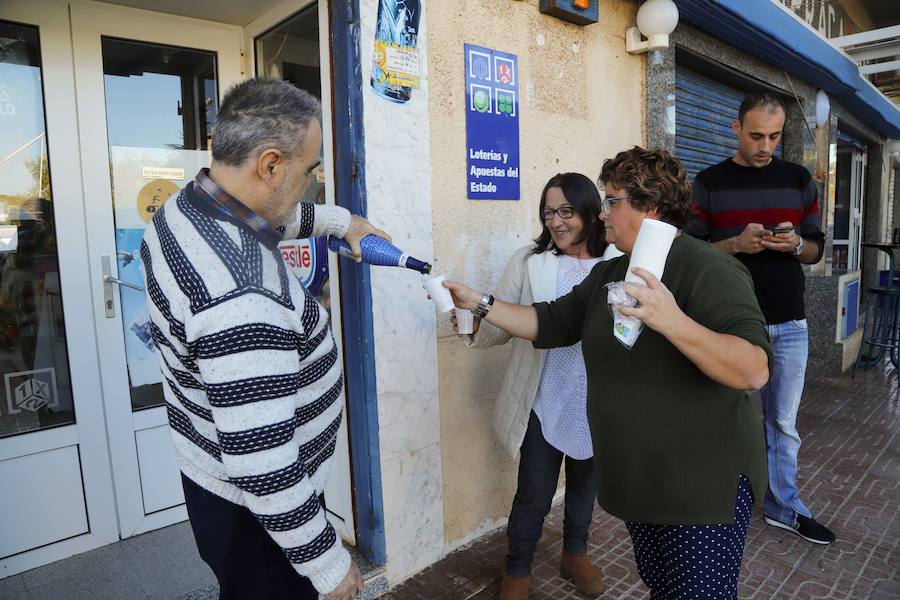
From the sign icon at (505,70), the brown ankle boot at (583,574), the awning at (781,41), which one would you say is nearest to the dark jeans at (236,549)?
the brown ankle boot at (583,574)

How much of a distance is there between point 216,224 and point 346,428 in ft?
5.54

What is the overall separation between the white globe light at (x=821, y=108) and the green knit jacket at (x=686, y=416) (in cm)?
694

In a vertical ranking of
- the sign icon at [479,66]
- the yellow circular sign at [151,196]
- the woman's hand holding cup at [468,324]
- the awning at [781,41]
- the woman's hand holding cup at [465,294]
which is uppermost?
the awning at [781,41]

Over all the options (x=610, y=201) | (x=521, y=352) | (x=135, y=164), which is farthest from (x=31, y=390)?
(x=610, y=201)

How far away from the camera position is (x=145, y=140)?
10.0 feet

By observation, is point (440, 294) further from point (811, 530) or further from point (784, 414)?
point (811, 530)

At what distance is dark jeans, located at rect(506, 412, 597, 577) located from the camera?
262cm

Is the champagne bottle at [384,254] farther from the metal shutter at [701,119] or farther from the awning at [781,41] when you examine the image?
the metal shutter at [701,119]

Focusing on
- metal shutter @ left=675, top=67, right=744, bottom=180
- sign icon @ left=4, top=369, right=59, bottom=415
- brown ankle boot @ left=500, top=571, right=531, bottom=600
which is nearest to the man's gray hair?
sign icon @ left=4, top=369, right=59, bottom=415

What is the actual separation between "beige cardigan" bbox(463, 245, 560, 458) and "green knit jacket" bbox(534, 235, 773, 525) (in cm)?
86

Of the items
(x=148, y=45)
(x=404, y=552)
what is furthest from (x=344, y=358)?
(x=148, y=45)

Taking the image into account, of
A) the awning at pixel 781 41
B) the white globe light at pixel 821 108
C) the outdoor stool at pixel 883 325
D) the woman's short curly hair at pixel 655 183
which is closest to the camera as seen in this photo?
the woman's short curly hair at pixel 655 183

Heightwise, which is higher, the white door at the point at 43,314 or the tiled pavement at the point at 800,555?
the white door at the point at 43,314

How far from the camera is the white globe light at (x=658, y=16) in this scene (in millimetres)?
3893
